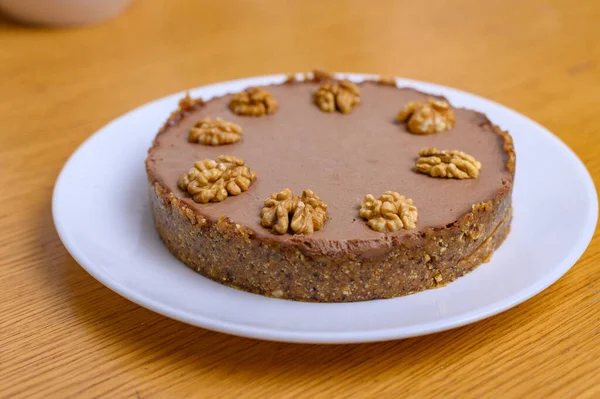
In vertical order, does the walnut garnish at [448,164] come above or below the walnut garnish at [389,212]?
above

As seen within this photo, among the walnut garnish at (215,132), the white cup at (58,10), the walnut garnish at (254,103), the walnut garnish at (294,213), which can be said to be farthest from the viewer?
the white cup at (58,10)

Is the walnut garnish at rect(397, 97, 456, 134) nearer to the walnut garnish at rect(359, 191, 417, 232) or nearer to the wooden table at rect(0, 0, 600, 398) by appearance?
the walnut garnish at rect(359, 191, 417, 232)

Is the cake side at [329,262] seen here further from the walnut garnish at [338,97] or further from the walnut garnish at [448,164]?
the walnut garnish at [338,97]

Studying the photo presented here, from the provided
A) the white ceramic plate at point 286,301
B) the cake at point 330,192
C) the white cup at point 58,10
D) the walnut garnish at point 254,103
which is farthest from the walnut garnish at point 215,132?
the white cup at point 58,10

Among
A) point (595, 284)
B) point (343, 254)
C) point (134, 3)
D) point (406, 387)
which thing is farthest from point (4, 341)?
point (134, 3)

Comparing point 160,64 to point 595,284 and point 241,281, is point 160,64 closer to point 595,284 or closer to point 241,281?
point 241,281

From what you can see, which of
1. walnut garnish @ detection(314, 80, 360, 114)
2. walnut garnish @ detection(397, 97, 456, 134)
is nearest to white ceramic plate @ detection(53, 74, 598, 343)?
walnut garnish @ detection(397, 97, 456, 134)

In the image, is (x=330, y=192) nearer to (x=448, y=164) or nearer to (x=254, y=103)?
(x=448, y=164)

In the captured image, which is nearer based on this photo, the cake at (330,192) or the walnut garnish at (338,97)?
the cake at (330,192)
